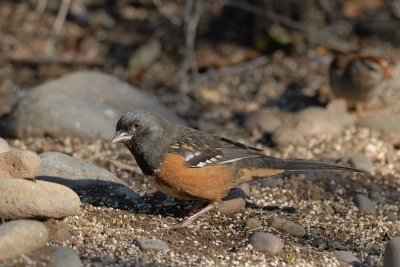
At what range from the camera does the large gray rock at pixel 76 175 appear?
20.0 ft

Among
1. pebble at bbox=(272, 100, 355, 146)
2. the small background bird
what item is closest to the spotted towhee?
pebble at bbox=(272, 100, 355, 146)

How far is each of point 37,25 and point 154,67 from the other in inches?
83.1

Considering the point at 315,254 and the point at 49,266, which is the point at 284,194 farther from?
the point at 49,266

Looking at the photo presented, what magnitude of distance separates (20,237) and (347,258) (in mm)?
2165

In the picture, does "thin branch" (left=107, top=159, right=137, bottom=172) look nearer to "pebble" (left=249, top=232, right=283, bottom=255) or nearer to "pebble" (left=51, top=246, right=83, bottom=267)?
"pebble" (left=249, top=232, right=283, bottom=255)

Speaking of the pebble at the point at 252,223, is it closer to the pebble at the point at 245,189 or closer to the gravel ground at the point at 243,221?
the gravel ground at the point at 243,221

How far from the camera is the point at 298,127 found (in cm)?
806

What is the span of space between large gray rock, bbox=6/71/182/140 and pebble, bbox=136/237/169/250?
9.07 ft

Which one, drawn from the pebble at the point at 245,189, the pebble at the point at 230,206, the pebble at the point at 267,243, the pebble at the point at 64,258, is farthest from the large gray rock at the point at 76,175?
the pebble at the point at 64,258

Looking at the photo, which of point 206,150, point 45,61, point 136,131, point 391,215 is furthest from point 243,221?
point 45,61

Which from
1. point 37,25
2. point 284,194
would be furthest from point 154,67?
point 284,194

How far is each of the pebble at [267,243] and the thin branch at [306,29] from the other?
16.4ft

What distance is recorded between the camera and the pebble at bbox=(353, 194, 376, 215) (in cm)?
612

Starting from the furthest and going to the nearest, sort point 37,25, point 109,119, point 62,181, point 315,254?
point 37,25 < point 109,119 < point 62,181 < point 315,254
